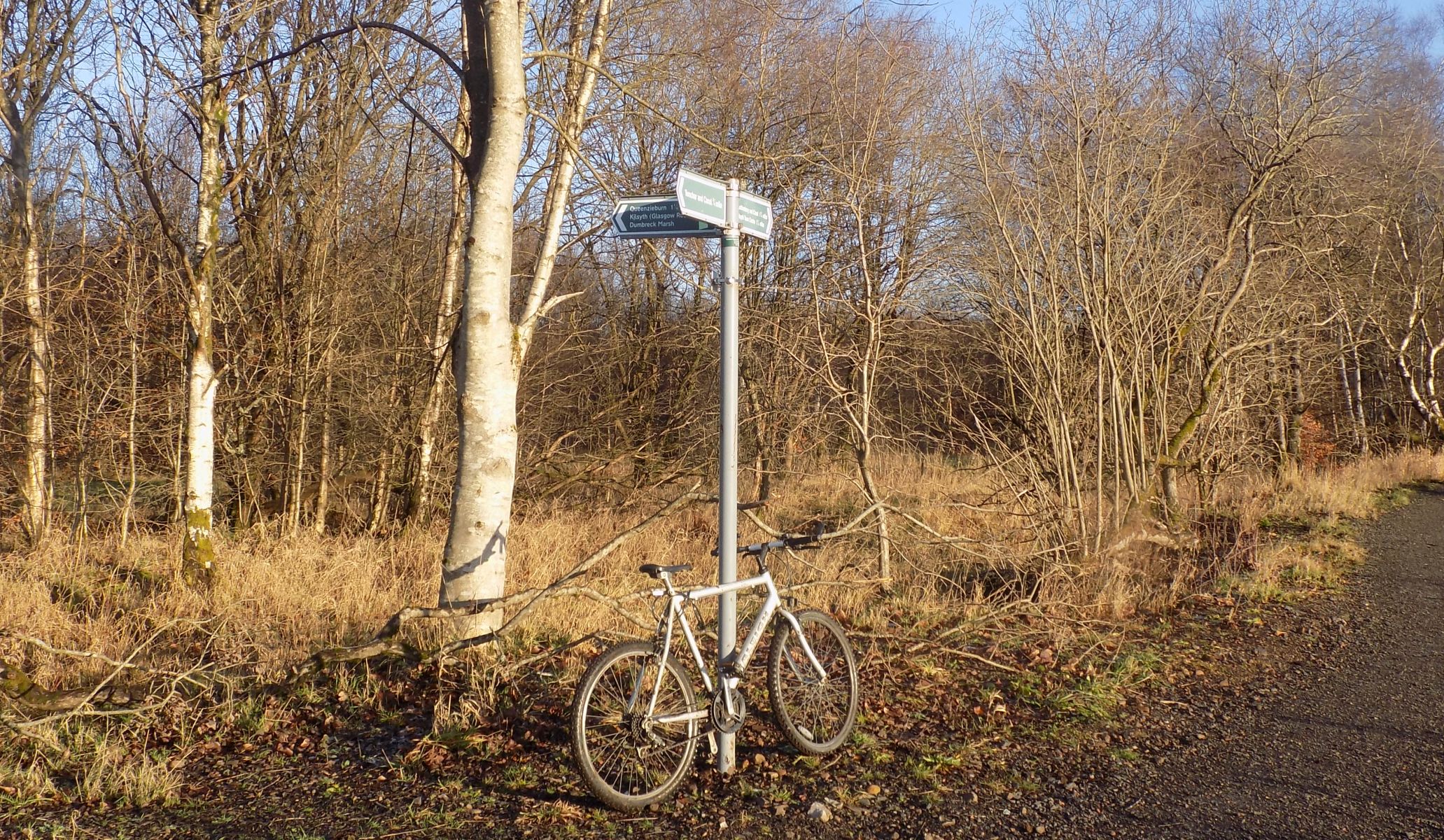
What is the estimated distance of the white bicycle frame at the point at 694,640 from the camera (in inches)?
157

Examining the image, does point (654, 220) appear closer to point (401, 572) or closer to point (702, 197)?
point (702, 197)

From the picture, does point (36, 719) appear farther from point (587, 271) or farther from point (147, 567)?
point (587, 271)

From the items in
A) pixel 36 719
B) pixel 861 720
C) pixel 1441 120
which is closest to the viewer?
pixel 36 719

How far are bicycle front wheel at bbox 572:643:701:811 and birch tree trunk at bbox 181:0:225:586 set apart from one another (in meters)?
6.20

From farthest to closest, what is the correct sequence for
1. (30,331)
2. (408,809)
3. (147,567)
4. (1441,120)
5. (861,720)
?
(1441,120)
(30,331)
(147,567)
(861,720)
(408,809)

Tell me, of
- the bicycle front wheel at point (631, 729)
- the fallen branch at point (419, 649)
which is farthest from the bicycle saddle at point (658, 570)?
the fallen branch at point (419, 649)

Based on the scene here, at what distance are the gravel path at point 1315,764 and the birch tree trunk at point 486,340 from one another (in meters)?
3.36

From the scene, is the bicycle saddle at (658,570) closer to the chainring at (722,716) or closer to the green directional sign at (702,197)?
the chainring at (722,716)

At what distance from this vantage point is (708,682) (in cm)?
416

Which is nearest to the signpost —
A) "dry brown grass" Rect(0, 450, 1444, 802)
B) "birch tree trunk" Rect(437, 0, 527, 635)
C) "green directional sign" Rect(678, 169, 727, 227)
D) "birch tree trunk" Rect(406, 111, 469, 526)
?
"green directional sign" Rect(678, 169, 727, 227)

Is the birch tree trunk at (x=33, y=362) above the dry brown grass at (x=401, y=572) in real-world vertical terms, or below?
above

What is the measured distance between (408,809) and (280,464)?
8.91m

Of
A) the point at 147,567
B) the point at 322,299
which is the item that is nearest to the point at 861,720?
the point at 147,567

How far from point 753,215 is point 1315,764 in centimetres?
353
